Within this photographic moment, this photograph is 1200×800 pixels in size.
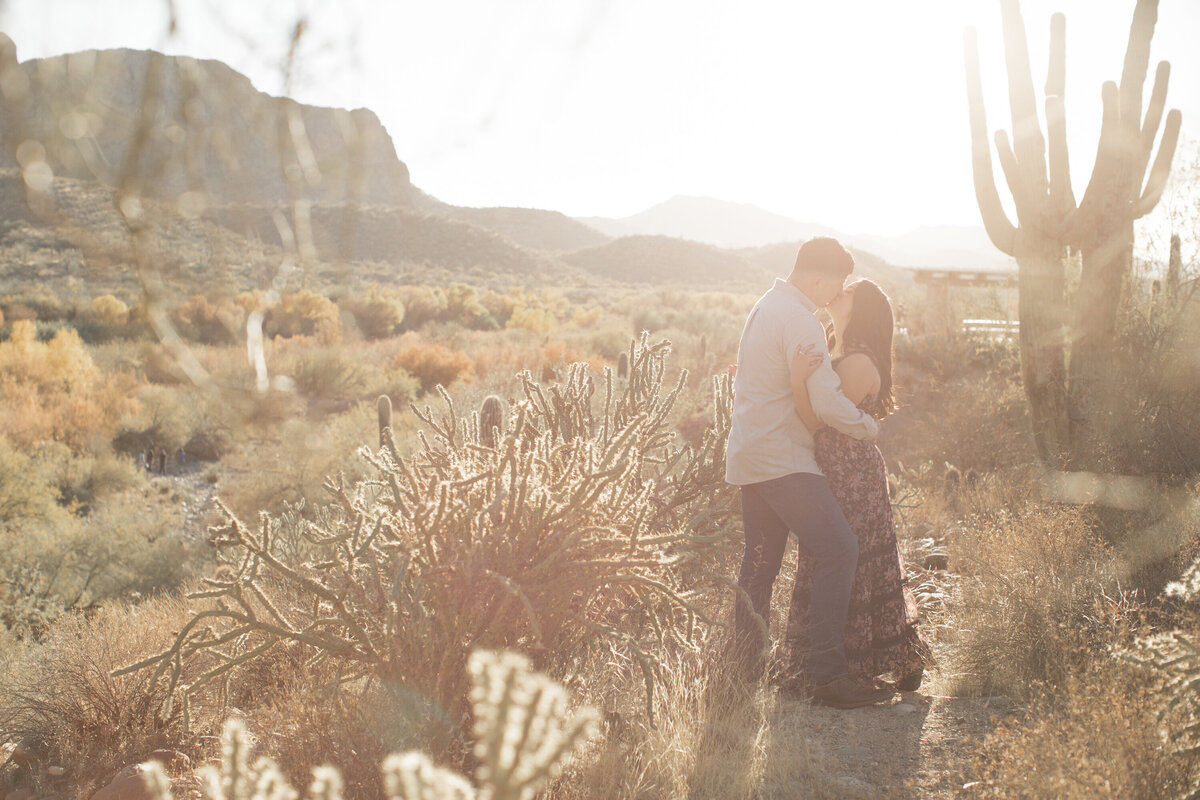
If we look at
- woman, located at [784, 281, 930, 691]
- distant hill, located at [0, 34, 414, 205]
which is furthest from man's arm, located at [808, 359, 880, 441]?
distant hill, located at [0, 34, 414, 205]

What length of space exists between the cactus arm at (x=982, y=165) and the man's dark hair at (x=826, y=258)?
3.58 metres

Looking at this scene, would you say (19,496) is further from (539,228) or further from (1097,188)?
(539,228)

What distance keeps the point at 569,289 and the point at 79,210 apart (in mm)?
47877

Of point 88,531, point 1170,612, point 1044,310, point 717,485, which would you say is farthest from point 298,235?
point 88,531

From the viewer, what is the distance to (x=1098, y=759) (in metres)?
→ 2.20

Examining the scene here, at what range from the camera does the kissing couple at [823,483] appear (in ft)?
10.7

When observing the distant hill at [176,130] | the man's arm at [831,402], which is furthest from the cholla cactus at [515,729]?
the man's arm at [831,402]

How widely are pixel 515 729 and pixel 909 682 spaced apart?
3363 millimetres

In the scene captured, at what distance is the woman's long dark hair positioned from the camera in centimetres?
350

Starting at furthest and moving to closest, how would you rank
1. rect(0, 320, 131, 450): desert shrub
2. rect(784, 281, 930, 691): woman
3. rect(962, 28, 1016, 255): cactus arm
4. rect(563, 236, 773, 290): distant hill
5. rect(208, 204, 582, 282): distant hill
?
rect(563, 236, 773, 290): distant hill → rect(208, 204, 582, 282): distant hill → rect(0, 320, 131, 450): desert shrub → rect(962, 28, 1016, 255): cactus arm → rect(784, 281, 930, 691): woman

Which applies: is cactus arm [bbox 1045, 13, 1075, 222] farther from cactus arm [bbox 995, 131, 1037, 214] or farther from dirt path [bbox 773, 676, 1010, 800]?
dirt path [bbox 773, 676, 1010, 800]

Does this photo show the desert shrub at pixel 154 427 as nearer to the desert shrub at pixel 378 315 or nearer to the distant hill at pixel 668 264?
the desert shrub at pixel 378 315

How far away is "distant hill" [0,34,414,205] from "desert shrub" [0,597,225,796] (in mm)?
2641

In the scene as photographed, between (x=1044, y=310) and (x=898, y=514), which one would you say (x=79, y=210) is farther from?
(x=1044, y=310)
